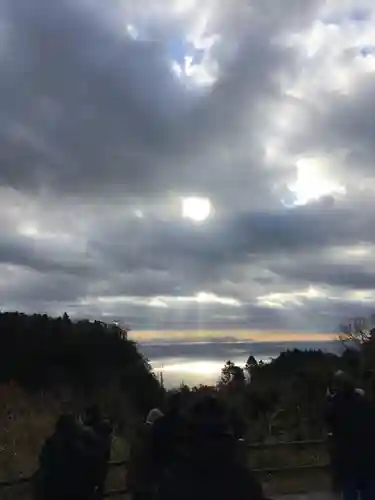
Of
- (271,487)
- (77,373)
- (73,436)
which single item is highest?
(77,373)

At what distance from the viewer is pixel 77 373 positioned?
2264 inches

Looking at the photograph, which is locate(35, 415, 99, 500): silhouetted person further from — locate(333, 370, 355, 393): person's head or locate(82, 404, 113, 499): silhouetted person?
locate(333, 370, 355, 393): person's head

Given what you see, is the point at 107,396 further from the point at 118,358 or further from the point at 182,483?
the point at 182,483

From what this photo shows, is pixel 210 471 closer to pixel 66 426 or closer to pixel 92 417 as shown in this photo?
pixel 66 426

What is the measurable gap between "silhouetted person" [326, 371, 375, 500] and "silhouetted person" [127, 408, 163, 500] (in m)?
1.80

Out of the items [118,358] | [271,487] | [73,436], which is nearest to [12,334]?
[118,358]

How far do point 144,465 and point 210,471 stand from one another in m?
2.71

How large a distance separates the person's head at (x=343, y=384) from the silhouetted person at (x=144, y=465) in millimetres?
1846

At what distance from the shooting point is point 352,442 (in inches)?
333

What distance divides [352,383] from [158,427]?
2.08 metres

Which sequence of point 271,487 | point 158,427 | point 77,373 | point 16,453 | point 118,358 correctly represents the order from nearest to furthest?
point 158,427
point 271,487
point 16,453
point 77,373
point 118,358

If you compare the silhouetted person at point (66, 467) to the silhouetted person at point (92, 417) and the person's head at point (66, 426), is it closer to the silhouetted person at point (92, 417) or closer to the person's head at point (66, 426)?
the person's head at point (66, 426)

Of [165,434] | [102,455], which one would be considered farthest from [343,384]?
[102,455]

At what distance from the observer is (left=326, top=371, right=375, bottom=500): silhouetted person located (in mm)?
8453
